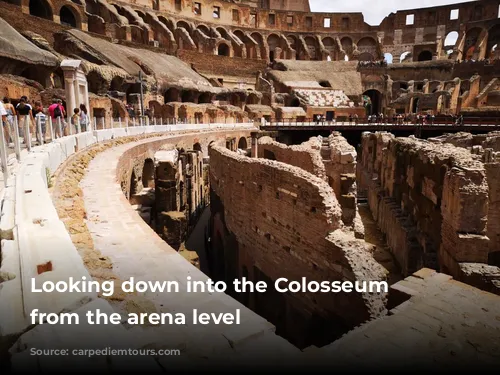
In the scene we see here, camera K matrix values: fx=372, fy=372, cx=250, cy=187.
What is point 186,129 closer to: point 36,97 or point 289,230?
point 36,97

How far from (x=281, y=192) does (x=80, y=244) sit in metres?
3.47

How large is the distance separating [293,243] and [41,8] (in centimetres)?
4127

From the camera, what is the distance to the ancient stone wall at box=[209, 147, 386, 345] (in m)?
5.09

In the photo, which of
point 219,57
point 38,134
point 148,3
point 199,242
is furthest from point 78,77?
point 148,3

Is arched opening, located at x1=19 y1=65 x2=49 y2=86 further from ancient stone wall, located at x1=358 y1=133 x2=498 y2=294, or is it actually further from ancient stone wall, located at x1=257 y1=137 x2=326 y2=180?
ancient stone wall, located at x1=358 y1=133 x2=498 y2=294

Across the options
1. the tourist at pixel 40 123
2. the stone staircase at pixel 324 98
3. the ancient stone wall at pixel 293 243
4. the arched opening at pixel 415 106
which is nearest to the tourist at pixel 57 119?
the tourist at pixel 40 123

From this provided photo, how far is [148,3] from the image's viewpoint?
4944 centimetres

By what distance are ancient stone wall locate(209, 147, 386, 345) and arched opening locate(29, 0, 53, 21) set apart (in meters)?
36.8

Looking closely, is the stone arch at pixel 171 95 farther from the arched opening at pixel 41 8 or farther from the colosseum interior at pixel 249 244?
the arched opening at pixel 41 8

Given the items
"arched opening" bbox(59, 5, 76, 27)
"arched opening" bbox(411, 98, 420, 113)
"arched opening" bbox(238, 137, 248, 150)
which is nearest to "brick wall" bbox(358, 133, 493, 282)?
"arched opening" bbox(238, 137, 248, 150)

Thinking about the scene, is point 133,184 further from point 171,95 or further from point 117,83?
point 171,95

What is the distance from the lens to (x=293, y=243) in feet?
20.0

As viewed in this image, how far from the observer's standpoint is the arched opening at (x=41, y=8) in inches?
1393

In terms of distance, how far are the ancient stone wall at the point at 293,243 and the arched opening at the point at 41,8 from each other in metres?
36.8
